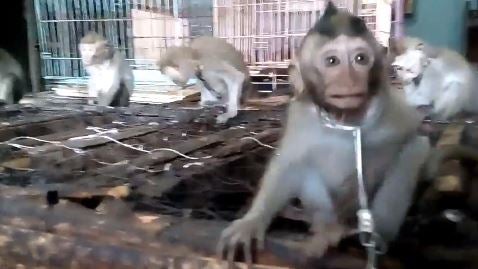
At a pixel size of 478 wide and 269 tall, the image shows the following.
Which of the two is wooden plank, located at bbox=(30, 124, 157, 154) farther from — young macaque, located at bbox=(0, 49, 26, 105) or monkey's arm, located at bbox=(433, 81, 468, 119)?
young macaque, located at bbox=(0, 49, 26, 105)

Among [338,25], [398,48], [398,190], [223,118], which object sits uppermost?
[338,25]

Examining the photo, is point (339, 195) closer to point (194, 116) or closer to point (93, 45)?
point (194, 116)

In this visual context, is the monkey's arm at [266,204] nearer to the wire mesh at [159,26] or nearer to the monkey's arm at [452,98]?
the monkey's arm at [452,98]

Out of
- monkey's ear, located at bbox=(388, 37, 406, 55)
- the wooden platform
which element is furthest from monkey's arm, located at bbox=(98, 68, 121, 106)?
monkey's ear, located at bbox=(388, 37, 406, 55)

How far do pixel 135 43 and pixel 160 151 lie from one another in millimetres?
2050

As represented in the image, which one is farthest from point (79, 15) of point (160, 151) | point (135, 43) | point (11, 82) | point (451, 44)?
point (160, 151)

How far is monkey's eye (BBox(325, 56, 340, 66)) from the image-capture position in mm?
809

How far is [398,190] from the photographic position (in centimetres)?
84

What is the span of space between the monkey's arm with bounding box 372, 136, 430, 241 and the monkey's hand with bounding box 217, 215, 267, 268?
0.15 m

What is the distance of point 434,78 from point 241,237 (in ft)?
4.36

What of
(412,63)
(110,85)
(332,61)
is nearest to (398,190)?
(332,61)

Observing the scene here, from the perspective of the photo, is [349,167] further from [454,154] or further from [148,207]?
[454,154]

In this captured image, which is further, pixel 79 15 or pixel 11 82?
pixel 79 15

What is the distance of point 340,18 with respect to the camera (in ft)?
2.72
